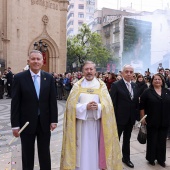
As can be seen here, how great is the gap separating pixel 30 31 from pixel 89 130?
22.2m

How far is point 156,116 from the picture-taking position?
4867 millimetres

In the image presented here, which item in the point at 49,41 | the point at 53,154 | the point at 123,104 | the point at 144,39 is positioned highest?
the point at 144,39

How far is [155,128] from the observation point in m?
4.95

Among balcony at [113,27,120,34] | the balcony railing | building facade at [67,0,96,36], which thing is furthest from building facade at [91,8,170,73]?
building facade at [67,0,96,36]

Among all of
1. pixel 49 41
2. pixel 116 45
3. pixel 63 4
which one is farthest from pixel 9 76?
pixel 116 45

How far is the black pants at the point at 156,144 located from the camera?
4.95 meters

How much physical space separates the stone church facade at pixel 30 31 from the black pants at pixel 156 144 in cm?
1752

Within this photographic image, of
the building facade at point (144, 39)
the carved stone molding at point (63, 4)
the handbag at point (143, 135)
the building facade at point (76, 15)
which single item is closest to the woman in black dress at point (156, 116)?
the handbag at point (143, 135)

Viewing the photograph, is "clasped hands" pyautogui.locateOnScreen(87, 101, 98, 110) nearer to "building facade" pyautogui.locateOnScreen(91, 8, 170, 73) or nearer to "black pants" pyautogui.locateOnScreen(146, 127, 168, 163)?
"black pants" pyautogui.locateOnScreen(146, 127, 168, 163)

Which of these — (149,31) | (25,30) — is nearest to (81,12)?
(149,31)

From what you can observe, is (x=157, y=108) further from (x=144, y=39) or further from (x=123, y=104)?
(x=144, y=39)

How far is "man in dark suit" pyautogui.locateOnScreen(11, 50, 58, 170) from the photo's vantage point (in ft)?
12.4

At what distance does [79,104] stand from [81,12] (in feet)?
268

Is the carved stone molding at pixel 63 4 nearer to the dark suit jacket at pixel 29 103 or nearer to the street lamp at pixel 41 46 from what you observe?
the street lamp at pixel 41 46
